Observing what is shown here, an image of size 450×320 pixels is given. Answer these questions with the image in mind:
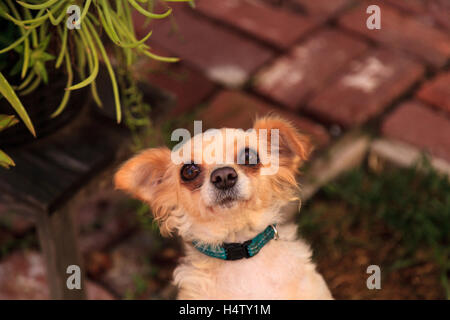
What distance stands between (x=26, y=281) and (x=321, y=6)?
8.23 feet

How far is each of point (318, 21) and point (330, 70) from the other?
470 mm

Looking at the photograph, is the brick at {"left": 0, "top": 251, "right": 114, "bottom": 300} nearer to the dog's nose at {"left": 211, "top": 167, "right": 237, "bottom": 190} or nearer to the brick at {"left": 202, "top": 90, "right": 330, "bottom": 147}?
the brick at {"left": 202, "top": 90, "right": 330, "bottom": 147}

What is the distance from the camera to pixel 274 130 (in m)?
1.89

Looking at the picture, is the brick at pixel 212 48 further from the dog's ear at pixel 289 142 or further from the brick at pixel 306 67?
the dog's ear at pixel 289 142

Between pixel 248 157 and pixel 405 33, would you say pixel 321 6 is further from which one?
pixel 248 157

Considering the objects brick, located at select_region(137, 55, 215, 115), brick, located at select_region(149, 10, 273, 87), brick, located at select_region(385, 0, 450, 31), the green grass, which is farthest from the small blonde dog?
brick, located at select_region(385, 0, 450, 31)

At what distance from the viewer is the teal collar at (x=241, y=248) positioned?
192 centimetres

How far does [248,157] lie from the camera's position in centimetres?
181

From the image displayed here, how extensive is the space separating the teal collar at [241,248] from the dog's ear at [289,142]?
23 cm

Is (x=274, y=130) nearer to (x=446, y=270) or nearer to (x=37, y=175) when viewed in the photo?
(x=37, y=175)

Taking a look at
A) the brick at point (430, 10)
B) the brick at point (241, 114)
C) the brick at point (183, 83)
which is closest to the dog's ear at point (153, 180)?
the brick at point (241, 114)

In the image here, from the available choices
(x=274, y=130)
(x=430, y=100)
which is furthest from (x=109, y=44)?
(x=430, y=100)

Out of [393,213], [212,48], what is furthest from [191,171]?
[212,48]

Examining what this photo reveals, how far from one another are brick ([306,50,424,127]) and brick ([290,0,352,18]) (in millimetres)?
456
